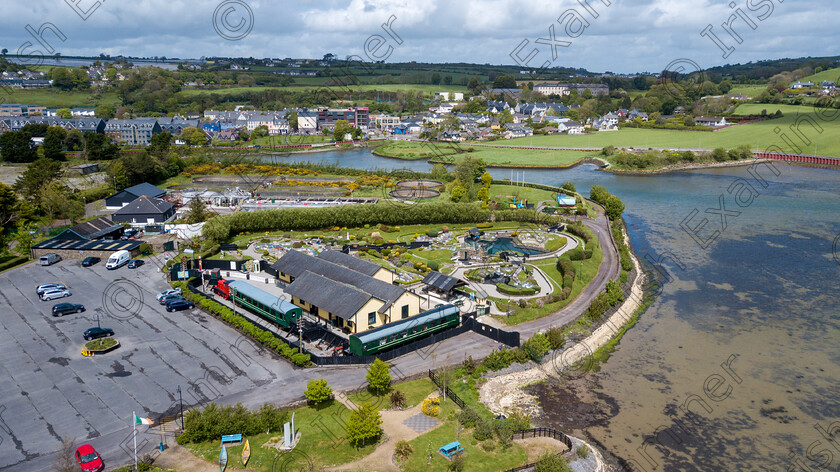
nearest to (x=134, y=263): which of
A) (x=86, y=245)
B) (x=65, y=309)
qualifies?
(x=86, y=245)

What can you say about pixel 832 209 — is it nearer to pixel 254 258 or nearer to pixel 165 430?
pixel 254 258

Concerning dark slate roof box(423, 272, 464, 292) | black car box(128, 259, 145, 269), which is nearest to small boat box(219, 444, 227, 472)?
dark slate roof box(423, 272, 464, 292)

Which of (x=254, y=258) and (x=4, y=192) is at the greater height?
(x=4, y=192)

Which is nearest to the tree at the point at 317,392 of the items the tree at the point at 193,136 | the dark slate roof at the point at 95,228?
the dark slate roof at the point at 95,228

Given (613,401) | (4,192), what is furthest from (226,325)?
(4,192)

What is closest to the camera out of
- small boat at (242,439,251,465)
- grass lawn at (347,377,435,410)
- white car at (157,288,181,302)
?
small boat at (242,439,251,465)

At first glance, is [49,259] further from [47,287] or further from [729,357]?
[729,357]

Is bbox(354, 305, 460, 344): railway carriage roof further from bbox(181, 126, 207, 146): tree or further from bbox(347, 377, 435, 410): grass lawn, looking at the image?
bbox(181, 126, 207, 146): tree
